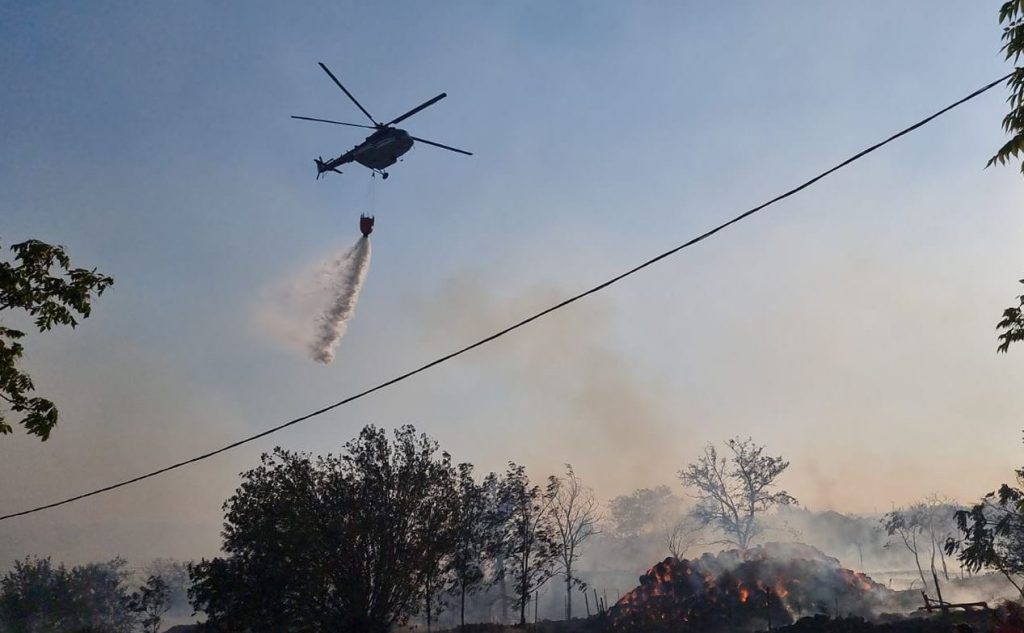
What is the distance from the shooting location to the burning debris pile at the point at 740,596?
4831 cm

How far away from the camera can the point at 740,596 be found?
4981 centimetres

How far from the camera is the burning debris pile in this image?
48.3 meters

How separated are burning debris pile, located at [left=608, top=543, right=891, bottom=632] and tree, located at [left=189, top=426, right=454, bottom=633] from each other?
86.1 ft

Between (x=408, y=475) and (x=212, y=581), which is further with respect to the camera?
(x=408, y=475)

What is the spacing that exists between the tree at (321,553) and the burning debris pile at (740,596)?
86.1 feet

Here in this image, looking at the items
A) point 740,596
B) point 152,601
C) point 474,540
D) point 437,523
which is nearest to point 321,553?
point 437,523

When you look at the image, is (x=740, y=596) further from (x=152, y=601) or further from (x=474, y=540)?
(x=152, y=601)

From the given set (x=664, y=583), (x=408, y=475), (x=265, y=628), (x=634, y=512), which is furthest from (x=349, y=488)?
(x=634, y=512)

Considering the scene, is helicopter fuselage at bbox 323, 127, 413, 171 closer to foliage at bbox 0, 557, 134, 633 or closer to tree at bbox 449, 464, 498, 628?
tree at bbox 449, 464, 498, 628

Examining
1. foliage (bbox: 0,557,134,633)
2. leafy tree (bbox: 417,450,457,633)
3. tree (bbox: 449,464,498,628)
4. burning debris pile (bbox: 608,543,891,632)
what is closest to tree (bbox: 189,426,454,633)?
leafy tree (bbox: 417,450,457,633)

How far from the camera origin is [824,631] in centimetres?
3750

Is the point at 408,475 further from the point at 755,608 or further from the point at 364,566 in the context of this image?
the point at 755,608

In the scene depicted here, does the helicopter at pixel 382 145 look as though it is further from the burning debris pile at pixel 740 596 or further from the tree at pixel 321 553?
the burning debris pile at pixel 740 596

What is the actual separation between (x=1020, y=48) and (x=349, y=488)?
31036 mm
